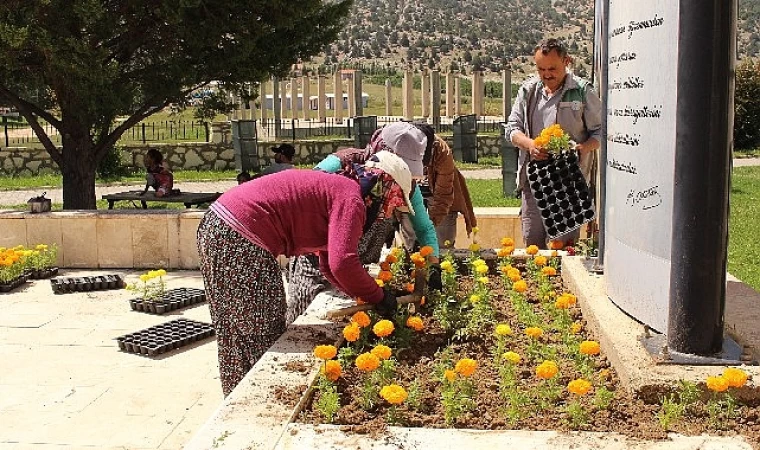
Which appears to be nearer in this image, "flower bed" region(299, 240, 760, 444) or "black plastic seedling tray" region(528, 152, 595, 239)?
"flower bed" region(299, 240, 760, 444)

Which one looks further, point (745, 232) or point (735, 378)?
point (745, 232)

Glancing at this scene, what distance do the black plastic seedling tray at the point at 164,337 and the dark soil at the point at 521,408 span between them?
2.34 meters

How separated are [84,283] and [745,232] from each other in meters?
7.62

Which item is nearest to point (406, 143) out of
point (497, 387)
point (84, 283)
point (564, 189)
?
point (564, 189)

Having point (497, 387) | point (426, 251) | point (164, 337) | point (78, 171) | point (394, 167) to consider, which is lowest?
point (164, 337)

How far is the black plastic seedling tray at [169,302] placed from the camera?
6586 mm

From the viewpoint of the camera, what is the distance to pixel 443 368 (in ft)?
10.4

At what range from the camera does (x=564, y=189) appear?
5195 millimetres

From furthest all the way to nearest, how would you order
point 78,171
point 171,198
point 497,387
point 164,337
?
point 171,198 < point 78,171 < point 164,337 < point 497,387

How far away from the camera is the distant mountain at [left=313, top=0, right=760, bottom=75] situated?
79562mm

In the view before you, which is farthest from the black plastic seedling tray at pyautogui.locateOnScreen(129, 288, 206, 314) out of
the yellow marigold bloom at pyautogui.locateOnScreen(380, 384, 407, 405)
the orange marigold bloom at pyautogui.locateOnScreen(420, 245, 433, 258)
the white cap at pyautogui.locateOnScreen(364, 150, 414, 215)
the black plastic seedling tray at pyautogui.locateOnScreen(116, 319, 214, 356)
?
the yellow marigold bloom at pyautogui.locateOnScreen(380, 384, 407, 405)

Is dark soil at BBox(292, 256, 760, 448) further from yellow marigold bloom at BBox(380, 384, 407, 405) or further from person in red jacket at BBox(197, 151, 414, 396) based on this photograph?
person in red jacket at BBox(197, 151, 414, 396)

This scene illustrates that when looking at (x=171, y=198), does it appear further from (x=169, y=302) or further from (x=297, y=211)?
(x=297, y=211)

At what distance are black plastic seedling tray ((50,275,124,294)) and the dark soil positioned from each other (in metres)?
4.41
